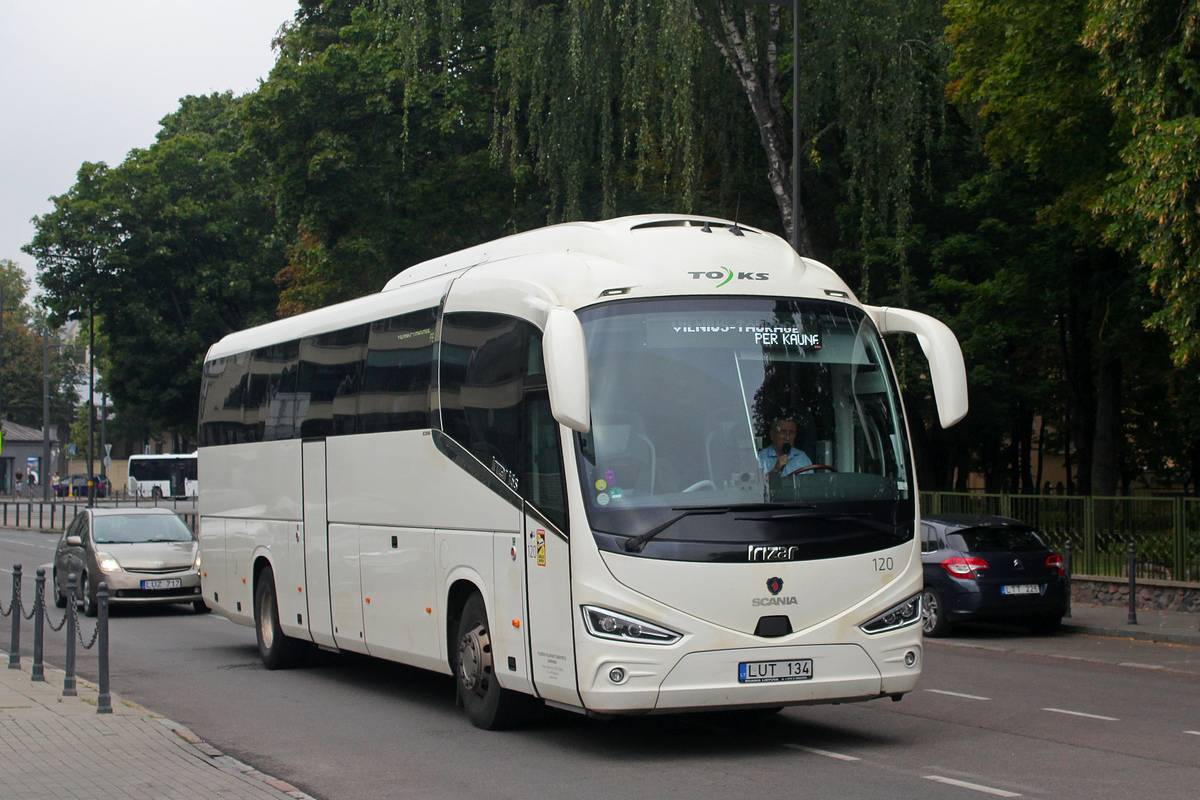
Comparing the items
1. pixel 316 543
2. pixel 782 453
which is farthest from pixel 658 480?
pixel 316 543

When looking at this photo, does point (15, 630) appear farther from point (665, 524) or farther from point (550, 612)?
point (665, 524)

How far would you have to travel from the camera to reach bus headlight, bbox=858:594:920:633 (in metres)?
9.06

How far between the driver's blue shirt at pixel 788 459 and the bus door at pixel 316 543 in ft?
18.4

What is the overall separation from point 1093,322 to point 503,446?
80.5 feet

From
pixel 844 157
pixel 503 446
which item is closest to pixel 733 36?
pixel 844 157

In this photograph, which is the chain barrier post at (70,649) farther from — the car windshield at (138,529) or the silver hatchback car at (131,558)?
the car windshield at (138,529)

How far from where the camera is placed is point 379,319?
40.8 feet

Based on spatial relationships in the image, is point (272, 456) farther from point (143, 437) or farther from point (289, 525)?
point (143, 437)

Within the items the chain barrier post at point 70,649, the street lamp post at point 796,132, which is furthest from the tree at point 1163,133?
the chain barrier post at point 70,649

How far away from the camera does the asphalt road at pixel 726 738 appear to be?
8.09 m

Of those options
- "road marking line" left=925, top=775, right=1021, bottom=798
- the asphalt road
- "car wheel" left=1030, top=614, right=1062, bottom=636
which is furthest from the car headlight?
"road marking line" left=925, top=775, right=1021, bottom=798

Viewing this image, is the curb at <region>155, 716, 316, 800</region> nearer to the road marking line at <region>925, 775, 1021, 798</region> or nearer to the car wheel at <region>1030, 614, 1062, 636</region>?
the road marking line at <region>925, 775, 1021, 798</region>

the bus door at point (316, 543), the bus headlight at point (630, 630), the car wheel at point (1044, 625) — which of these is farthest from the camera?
the car wheel at point (1044, 625)

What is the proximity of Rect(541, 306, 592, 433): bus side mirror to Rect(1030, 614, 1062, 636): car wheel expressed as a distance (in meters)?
12.0
